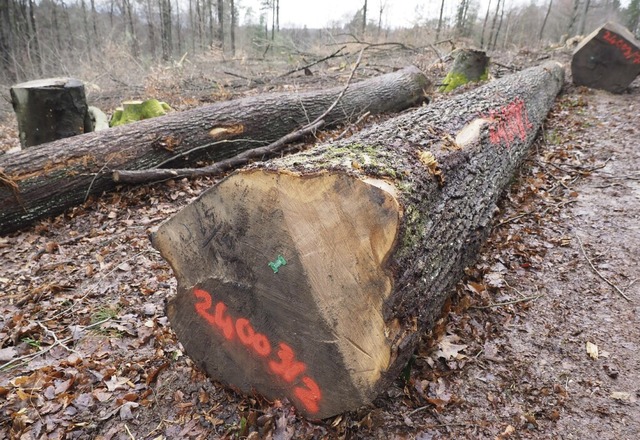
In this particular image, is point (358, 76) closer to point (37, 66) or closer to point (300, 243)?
point (300, 243)

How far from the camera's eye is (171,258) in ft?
7.12

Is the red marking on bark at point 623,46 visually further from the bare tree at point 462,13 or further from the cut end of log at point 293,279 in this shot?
the bare tree at point 462,13

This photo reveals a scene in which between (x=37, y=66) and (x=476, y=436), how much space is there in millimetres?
20856

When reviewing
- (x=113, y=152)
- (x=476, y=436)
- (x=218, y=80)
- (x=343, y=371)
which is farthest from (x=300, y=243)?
(x=218, y=80)

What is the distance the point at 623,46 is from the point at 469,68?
2961mm

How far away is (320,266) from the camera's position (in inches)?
66.8

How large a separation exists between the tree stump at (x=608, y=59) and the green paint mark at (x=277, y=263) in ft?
30.5

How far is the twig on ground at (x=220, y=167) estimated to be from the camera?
476 centimetres

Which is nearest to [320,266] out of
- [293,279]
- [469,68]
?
[293,279]

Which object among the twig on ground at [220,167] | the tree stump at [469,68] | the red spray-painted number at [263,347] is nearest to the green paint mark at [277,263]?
the red spray-painted number at [263,347]

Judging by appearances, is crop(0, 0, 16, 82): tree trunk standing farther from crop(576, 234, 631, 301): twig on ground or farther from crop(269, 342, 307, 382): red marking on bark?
crop(576, 234, 631, 301): twig on ground

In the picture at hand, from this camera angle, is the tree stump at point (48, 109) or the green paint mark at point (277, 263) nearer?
the green paint mark at point (277, 263)

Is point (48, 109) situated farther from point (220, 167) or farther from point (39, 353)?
point (39, 353)

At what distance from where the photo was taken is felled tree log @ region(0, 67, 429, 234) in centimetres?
431
